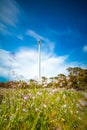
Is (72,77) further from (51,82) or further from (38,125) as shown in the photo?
(38,125)

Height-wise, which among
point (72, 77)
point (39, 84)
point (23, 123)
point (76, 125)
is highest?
point (72, 77)

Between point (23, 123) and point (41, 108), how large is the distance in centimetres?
76

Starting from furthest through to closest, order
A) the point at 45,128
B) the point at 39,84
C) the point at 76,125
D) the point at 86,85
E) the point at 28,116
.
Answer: the point at 86,85, the point at 39,84, the point at 76,125, the point at 28,116, the point at 45,128

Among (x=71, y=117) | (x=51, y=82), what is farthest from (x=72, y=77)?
(x=71, y=117)

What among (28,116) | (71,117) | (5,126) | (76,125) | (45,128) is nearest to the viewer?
(5,126)

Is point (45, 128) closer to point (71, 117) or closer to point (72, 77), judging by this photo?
point (71, 117)

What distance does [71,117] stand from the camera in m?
3.46

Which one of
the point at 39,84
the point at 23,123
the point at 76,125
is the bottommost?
the point at 76,125

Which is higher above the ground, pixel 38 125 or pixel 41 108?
pixel 41 108

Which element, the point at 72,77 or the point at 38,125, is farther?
the point at 72,77

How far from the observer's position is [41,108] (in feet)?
11.0

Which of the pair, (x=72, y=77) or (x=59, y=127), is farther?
(x=72, y=77)

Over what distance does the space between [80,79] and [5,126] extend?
16348 mm

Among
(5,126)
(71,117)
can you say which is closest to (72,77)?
(71,117)
